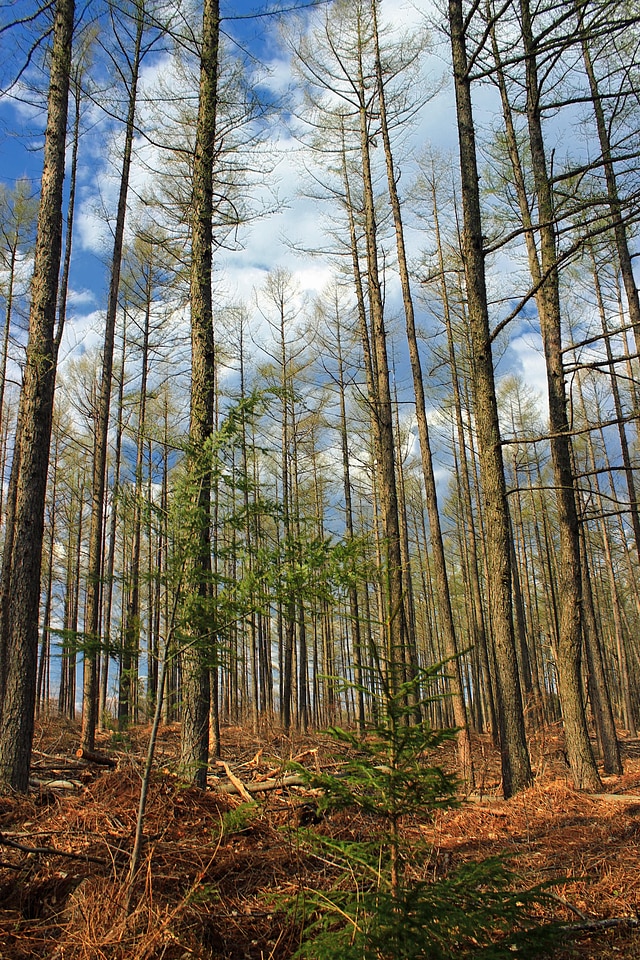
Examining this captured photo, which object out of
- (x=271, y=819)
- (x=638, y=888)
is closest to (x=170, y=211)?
(x=271, y=819)

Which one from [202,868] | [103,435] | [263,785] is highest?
[103,435]

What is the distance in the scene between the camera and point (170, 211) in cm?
786

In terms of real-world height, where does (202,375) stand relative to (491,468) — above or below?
above

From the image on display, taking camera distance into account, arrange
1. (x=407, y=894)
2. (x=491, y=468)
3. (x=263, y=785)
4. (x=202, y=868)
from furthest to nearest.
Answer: (x=491, y=468)
(x=263, y=785)
(x=202, y=868)
(x=407, y=894)

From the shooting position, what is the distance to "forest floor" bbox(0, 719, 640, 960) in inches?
107

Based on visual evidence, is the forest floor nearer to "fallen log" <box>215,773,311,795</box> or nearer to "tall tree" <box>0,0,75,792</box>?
"fallen log" <box>215,773,311,795</box>

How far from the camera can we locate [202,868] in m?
3.36

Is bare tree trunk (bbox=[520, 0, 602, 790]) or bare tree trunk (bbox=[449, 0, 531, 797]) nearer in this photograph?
bare tree trunk (bbox=[449, 0, 531, 797])

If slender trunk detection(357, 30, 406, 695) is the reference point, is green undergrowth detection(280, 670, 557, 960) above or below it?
below

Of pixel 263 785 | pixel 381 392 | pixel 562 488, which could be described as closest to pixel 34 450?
pixel 263 785

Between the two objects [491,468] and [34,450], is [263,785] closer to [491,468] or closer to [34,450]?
[34,450]

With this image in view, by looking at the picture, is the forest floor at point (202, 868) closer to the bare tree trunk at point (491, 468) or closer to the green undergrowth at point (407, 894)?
the green undergrowth at point (407, 894)

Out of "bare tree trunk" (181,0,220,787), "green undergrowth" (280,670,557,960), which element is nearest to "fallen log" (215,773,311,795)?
"bare tree trunk" (181,0,220,787)

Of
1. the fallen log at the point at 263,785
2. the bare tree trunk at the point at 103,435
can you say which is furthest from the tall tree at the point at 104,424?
the fallen log at the point at 263,785
